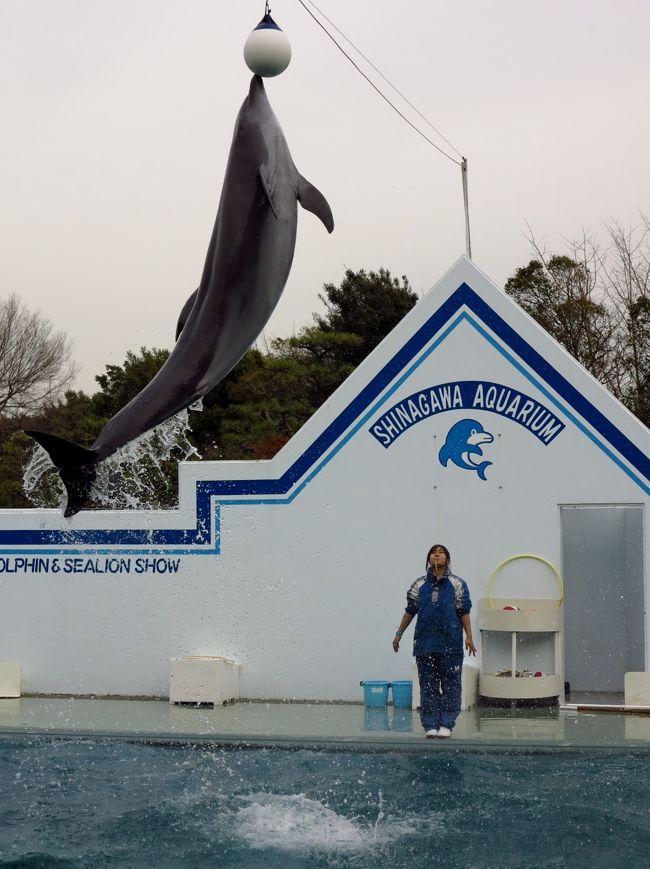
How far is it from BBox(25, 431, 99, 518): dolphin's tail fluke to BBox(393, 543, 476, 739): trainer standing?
2929 millimetres

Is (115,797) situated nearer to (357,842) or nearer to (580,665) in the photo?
(357,842)

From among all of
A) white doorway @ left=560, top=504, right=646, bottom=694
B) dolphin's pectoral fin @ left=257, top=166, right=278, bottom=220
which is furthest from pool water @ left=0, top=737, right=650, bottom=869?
dolphin's pectoral fin @ left=257, top=166, right=278, bottom=220

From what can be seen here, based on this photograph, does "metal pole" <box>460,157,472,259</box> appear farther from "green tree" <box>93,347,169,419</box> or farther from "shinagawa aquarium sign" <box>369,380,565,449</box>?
"green tree" <box>93,347,169,419</box>

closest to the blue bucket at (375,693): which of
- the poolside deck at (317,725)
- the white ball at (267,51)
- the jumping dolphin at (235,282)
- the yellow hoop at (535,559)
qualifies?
the poolside deck at (317,725)

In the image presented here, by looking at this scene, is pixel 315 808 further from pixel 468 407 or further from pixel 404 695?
pixel 468 407

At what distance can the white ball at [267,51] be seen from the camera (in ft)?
24.3

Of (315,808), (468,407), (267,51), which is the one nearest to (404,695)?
(468,407)

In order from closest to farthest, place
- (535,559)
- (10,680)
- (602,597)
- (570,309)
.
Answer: (535,559) < (10,680) < (602,597) < (570,309)

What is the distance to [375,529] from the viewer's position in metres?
10.8

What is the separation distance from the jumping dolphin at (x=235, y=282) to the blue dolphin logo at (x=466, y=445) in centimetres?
357

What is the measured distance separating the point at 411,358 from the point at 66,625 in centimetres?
388

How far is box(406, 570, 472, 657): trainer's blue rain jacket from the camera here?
8977 mm

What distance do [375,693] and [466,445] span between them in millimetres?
2210

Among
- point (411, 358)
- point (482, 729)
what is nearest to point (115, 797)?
point (482, 729)
